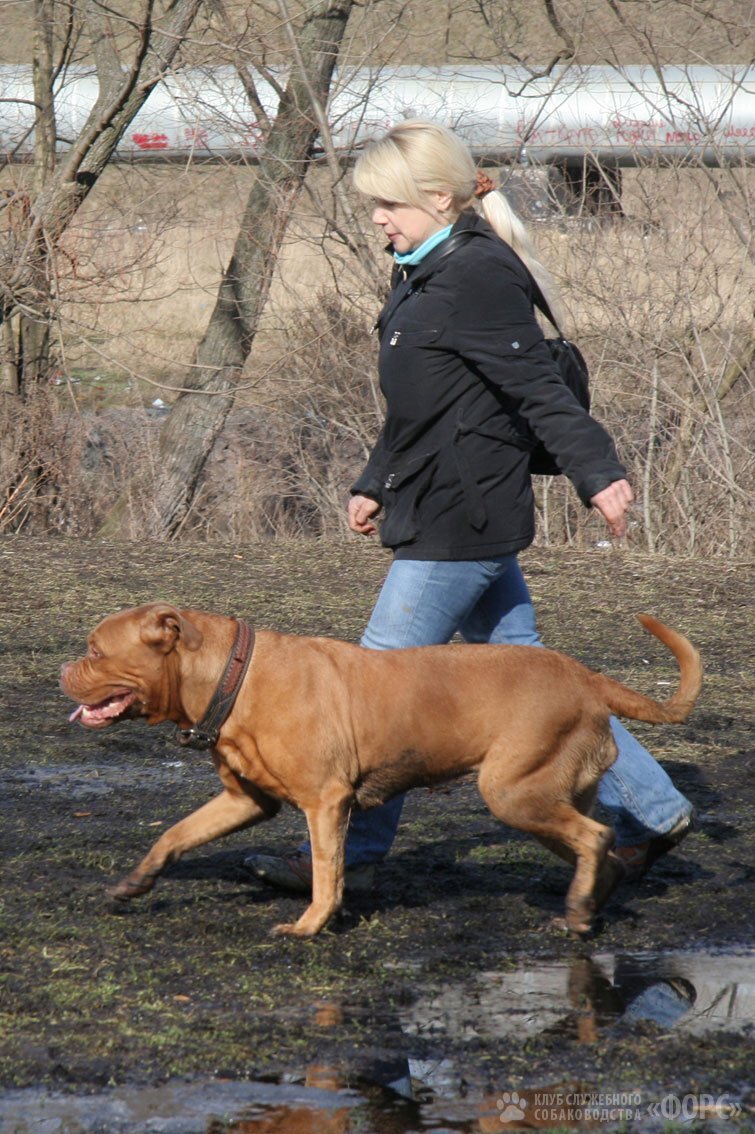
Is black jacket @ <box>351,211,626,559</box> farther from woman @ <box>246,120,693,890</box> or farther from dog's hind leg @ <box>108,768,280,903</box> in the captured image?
dog's hind leg @ <box>108,768,280,903</box>

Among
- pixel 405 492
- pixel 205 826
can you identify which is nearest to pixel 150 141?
pixel 405 492

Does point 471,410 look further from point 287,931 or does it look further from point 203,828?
point 287,931

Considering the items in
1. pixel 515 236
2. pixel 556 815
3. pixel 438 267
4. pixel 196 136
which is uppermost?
pixel 196 136

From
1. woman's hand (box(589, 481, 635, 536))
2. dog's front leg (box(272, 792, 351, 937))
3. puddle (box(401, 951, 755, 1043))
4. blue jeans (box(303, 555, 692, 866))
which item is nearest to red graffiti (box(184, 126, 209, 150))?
blue jeans (box(303, 555, 692, 866))

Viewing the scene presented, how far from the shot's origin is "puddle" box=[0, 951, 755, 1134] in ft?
9.92

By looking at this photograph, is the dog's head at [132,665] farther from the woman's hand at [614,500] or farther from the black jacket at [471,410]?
the woman's hand at [614,500]

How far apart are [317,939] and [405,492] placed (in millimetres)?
1400

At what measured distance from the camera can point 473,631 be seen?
4750 mm

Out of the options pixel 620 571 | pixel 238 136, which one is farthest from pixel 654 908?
pixel 238 136

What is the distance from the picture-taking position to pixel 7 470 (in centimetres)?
1219

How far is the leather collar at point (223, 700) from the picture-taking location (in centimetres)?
409

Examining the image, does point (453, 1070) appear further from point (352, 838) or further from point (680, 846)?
point (680, 846)

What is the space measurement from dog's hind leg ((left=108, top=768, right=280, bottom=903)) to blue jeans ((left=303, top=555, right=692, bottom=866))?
0.39 meters

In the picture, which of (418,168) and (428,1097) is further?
(418,168)
